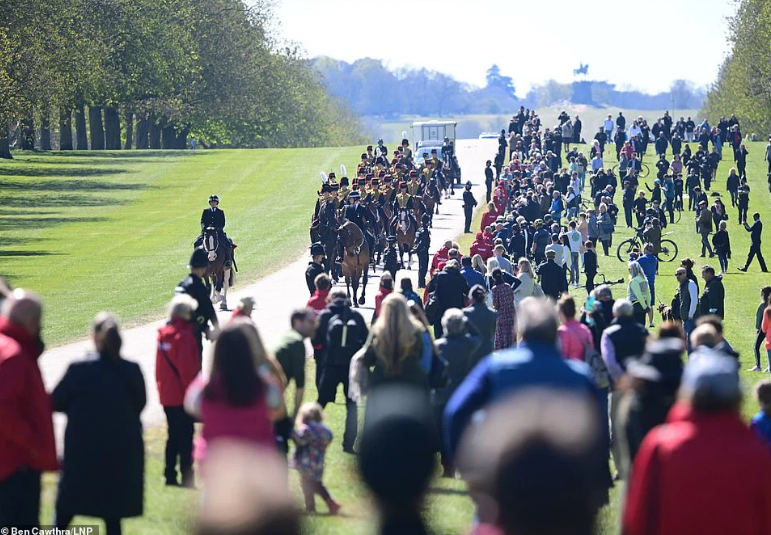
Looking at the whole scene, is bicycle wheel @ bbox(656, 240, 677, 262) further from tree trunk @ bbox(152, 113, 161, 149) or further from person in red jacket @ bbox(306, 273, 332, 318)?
tree trunk @ bbox(152, 113, 161, 149)

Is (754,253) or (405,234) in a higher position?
(405,234)

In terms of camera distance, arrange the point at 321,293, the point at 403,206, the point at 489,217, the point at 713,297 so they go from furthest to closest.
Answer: the point at 489,217 < the point at 403,206 < the point at 713,297 < the point at 321,293

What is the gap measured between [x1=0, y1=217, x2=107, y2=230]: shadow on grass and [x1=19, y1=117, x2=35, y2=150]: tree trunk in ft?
36.9

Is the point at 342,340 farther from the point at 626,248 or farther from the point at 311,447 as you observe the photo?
the point at 626,248

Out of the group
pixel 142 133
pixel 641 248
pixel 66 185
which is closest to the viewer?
pixel 641 248

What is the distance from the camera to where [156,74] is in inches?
2938

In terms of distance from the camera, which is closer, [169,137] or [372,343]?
[372,343]

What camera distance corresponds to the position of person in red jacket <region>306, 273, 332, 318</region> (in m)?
15.2

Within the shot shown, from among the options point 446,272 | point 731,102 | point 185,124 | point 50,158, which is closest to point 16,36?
point 50,158

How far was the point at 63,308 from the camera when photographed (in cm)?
2719

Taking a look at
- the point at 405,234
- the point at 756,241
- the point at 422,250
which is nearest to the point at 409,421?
the point at 422,250

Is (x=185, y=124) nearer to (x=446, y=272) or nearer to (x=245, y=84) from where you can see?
(x=245, y=84)

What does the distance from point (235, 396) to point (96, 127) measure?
75.8 metres

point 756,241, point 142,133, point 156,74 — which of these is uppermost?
point 156,74
